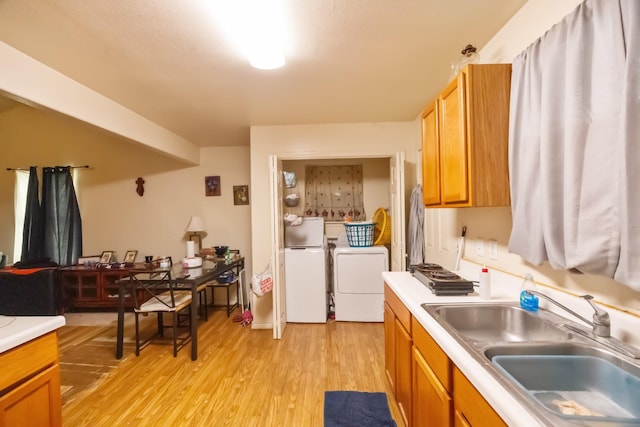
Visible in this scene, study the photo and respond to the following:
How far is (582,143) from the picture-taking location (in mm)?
933

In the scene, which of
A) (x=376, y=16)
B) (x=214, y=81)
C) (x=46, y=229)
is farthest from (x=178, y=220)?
(x=376, y=16)

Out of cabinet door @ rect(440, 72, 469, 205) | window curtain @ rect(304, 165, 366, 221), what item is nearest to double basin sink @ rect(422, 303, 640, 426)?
cabinet door @ rect(440, 72, 469, 205)

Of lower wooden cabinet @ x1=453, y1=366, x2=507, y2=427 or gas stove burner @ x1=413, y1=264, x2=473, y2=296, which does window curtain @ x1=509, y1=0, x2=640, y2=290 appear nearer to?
gas stove burner @ x1=413, y1=264, x2=473, y2=296

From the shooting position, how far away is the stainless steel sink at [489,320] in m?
A: 1.27

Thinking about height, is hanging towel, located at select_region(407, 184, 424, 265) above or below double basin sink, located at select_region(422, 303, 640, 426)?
above

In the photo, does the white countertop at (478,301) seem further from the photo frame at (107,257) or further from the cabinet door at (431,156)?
the photo frame at (107,257)

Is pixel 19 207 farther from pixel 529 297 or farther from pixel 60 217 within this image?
pixel 529 297

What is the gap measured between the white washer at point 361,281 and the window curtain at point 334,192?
0.69 meters

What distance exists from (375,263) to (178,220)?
2879mm

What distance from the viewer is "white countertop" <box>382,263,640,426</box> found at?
2.20 ft

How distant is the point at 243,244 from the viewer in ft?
13.2

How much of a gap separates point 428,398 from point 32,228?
499cm

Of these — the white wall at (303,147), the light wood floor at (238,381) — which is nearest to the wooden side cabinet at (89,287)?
the light wood floor at (238,381)

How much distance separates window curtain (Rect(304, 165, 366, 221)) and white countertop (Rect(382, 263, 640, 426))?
183 cm
